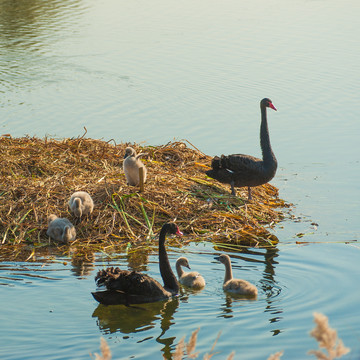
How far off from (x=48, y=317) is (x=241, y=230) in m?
2.81

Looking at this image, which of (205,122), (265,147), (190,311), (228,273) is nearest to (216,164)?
(265,147)

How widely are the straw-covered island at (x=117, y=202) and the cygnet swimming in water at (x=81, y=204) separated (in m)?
0.19

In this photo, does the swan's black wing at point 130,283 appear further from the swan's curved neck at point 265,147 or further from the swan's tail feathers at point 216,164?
the swan's curved neck at point 265,147

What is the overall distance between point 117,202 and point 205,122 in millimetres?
5516

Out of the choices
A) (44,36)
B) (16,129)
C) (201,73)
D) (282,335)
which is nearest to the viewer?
(282,335)

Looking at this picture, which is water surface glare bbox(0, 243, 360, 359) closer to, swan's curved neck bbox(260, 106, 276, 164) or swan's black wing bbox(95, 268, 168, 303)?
swan's black wing bbox(95, 268, 168, 303)

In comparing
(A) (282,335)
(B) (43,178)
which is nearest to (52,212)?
(B) (43,178)

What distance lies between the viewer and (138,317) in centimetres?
579

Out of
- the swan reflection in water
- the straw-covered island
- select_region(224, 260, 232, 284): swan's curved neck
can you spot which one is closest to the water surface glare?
the swan reflection in water

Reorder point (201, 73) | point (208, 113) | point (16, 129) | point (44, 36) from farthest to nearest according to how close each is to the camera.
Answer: point (44, 36)
point (201, 73)
point (208, 113)
point (16, 129)

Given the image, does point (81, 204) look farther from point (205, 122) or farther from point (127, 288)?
point (205, 122)

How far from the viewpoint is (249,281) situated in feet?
21.4

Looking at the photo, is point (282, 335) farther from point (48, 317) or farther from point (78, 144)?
point (78, 144)

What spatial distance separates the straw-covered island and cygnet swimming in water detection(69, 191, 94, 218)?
19cm
